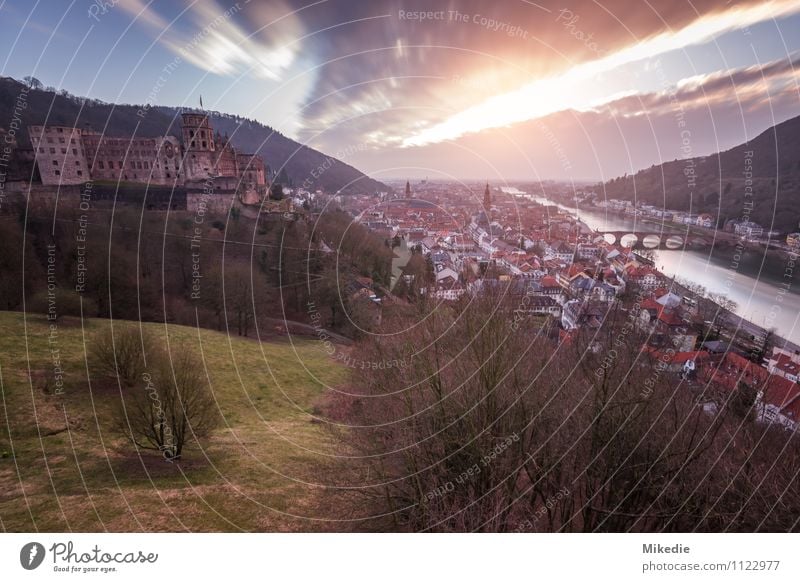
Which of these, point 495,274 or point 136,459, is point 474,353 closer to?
point 495,274

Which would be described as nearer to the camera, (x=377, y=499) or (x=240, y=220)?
(x=377, y=499)

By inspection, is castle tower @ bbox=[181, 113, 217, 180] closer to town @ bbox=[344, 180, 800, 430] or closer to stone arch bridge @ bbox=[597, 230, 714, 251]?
town @ bbox=[344, 180, 800, 430]

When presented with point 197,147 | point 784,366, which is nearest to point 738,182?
point 784,366

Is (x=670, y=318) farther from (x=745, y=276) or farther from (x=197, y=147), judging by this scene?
(x=197, y=147)

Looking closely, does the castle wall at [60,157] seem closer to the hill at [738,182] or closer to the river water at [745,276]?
the river water at [745,276]

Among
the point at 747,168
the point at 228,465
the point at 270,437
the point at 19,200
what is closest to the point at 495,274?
the point at 747,168

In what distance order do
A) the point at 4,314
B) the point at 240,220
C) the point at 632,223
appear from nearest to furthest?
the point at 632,223 → the point at 4,314 → the point at 240,220

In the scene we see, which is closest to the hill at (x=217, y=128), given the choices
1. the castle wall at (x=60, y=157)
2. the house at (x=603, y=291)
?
the castle wall at (x=60, y=157)

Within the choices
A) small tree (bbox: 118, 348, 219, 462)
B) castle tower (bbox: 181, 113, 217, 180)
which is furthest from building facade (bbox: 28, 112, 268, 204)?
small tree (bbox: 118, 348, 219, 462)
